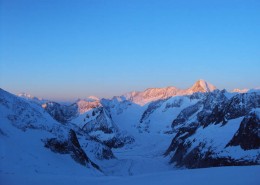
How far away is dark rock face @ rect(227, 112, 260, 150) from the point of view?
2421 inches

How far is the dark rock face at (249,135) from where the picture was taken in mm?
61494

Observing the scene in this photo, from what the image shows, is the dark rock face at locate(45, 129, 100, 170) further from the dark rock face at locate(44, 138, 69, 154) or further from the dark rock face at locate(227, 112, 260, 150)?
the dark rock face at locate(227, 112, 260, 150)

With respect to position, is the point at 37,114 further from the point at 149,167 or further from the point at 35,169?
the point at 149,167

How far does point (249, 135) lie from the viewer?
208 ft

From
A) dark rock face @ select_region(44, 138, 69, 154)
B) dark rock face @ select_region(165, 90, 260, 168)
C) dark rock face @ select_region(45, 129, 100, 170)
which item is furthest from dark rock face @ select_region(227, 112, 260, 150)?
dark rock face @ select_region(44, 138, 69, 154)

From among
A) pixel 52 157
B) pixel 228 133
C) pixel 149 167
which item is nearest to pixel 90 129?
pixel 149 167

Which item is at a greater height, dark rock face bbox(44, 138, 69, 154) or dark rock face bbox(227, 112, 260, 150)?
dark rock face bbox(227, 112, 260, 150)

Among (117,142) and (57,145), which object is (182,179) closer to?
(57,145)

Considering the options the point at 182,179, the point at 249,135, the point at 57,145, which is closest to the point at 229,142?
the point at 249,135

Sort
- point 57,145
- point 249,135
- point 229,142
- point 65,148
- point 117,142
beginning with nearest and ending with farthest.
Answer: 1. point 57,145
2. point 65,148
3. point 249,135
4. point 229,142
5. point 117,142

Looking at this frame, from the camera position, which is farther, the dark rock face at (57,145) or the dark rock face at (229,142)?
the dark rock face at (229,142)

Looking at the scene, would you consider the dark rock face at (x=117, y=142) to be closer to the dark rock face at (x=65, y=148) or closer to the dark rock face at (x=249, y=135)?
the dark rock face at (x=65, y=148)

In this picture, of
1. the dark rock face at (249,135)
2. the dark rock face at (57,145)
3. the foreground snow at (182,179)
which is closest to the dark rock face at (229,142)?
the dark rock face at (249,135)

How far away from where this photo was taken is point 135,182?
49.1 feet
